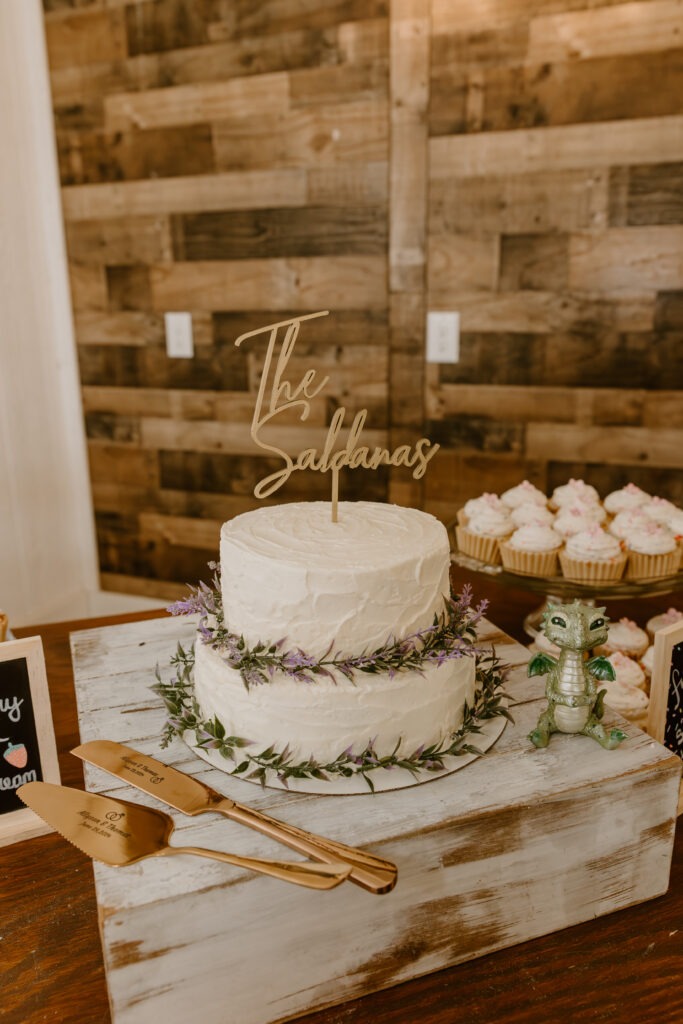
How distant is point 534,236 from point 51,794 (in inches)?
85.6

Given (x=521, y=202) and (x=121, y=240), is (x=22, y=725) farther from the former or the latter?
(x=121, y=240)

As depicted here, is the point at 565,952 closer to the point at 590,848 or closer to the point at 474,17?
the point at 590,848

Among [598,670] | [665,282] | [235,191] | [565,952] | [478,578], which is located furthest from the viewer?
[235,191]

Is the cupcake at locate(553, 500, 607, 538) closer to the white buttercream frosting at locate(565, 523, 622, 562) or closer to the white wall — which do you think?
the white buttercream frosting at locate(565, 523, 622, 562)

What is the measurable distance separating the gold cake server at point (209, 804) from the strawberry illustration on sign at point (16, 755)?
0.10 meters

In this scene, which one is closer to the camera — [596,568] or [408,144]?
[596,568]

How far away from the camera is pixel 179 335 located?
2955 millimetres

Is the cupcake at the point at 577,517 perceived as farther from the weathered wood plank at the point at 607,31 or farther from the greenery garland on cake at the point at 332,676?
the weathered wood plank at the point at 607,31

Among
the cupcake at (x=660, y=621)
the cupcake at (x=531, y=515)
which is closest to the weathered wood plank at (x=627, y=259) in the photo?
the cupcake at (x=531, y=515)

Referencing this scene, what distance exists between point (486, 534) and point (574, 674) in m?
0.85

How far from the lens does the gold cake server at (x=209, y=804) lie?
74 cm

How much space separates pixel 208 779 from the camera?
0.90 meters

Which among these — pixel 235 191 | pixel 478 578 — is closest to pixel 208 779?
pixel 478 578

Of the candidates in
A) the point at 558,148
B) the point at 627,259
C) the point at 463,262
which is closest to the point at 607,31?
the point at 558,148
